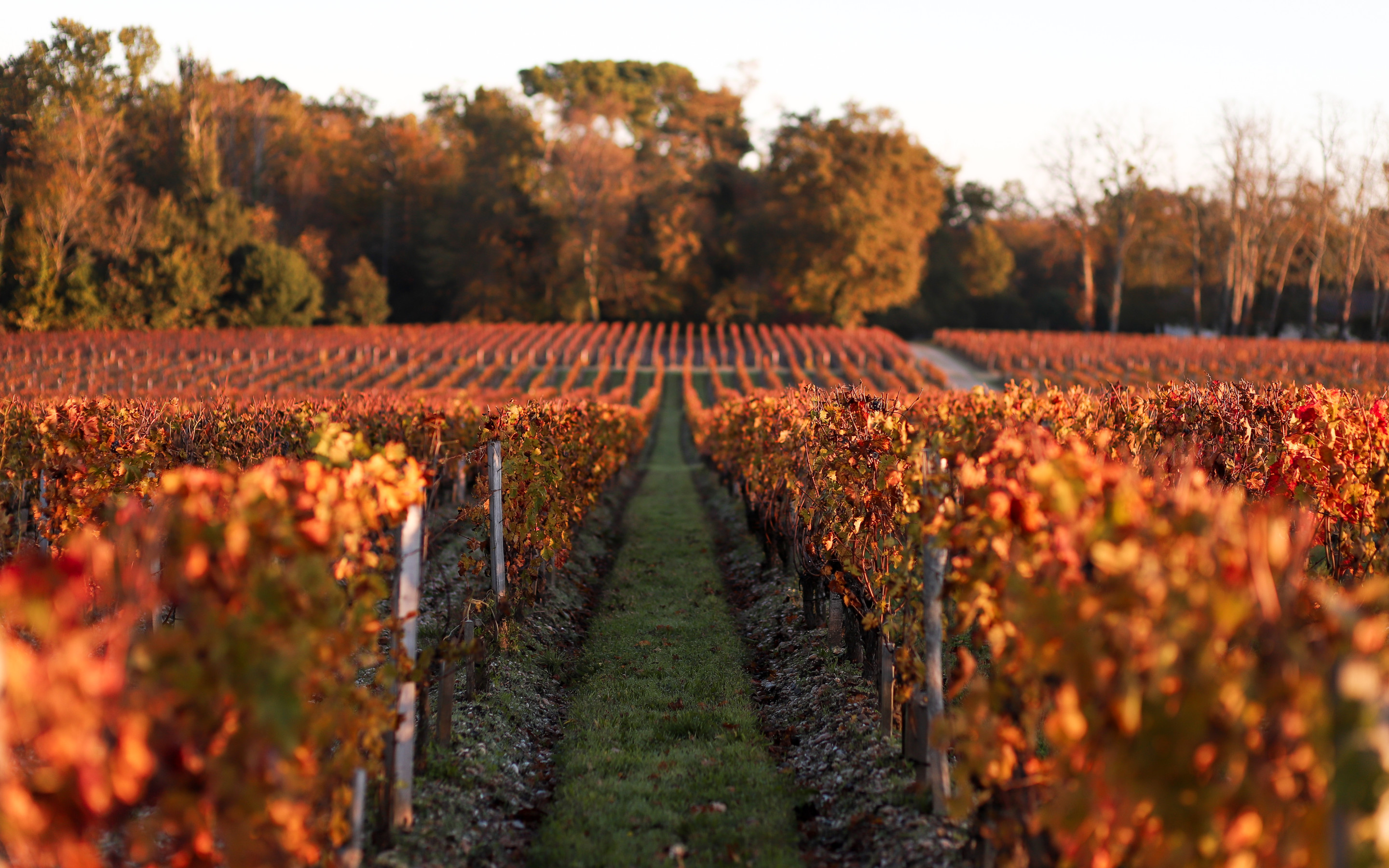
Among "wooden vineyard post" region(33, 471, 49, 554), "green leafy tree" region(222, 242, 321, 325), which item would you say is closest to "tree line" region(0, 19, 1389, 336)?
"green leafy tree" region(222, 242, 321, 325)

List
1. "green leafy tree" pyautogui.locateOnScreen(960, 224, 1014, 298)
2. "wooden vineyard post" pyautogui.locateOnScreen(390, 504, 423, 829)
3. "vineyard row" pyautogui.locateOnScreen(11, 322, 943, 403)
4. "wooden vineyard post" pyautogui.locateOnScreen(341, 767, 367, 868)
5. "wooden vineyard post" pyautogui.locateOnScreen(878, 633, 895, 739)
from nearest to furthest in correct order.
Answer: "wooden vineyard post" pyautogui.locateOnScreen(341, 767, 367, 868)
"wooden vineyard post" pyautogui.locateOnScreen(390, 504, 423, 829)
"wooden vineyard post" pyautogui.locateOnScreen(878, 633, 895, 739)
"vineyard row" pyautogui.locateOnScreen(11, 322, 943, 403)
"green leafy tree" pyautogui.locateOnScreen(960, 224, 1014, 298)

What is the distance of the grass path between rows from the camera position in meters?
4.94

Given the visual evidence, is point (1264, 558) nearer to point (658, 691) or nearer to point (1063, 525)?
point (1063, 525)

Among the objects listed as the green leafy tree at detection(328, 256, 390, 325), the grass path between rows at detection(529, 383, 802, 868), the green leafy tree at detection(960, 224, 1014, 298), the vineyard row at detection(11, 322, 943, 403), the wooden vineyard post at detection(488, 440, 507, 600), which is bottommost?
the grass path between rows at detection(529, 383, 802, 868)

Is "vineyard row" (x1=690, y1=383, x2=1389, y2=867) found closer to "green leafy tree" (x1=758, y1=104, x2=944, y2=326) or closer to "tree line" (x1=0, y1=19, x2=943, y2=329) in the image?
"tree line" (x1=0, y1=19, x2=943, y2=329)

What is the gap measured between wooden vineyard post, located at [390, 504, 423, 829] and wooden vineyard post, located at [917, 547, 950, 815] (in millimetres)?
2590

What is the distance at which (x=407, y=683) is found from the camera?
4.59 metres

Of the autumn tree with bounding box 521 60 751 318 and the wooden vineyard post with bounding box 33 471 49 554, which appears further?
the autumn tree with bounding box 521 60 751 318

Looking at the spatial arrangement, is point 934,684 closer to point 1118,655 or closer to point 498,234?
point 1118,655

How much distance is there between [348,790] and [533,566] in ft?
17.5

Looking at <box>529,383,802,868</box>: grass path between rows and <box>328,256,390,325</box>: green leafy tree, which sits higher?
<box>328,256,390,325</box>: green leafy tree

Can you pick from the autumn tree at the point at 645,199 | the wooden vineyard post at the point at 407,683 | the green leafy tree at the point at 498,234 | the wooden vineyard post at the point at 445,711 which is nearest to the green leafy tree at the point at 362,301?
the green leafy tree at the point at 498,234

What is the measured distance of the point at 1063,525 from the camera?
10.00 feet

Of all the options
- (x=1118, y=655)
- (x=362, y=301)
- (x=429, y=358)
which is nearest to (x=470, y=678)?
(x=1118, y=655)
